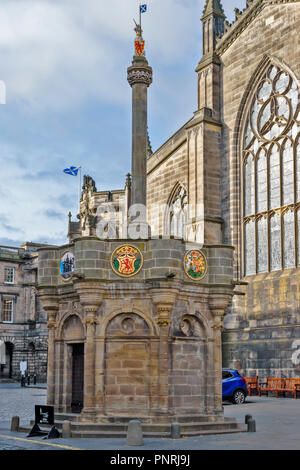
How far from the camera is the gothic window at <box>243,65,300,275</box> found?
104 feet

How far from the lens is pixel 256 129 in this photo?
114 ft

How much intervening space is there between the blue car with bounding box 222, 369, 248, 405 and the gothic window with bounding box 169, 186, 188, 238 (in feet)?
42.3

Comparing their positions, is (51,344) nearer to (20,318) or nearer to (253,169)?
(253,169)

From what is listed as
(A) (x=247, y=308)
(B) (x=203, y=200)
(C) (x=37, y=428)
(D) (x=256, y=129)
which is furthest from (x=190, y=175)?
(C) (x=37, y=428)

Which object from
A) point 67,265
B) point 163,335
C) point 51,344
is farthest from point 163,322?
point 51,344

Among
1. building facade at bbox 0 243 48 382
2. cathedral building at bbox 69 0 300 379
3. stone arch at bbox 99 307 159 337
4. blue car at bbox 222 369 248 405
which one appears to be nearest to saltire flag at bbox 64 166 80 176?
cathedral building at bbox 69 0 300 379

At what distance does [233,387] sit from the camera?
26.1 metres

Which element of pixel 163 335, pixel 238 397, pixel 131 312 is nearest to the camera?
pixel 163 335

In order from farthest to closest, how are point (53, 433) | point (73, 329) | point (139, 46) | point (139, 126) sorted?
point (139, 46), point (139, 126), point (73, 329), point (53, 433)

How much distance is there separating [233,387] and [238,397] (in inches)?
19.7
